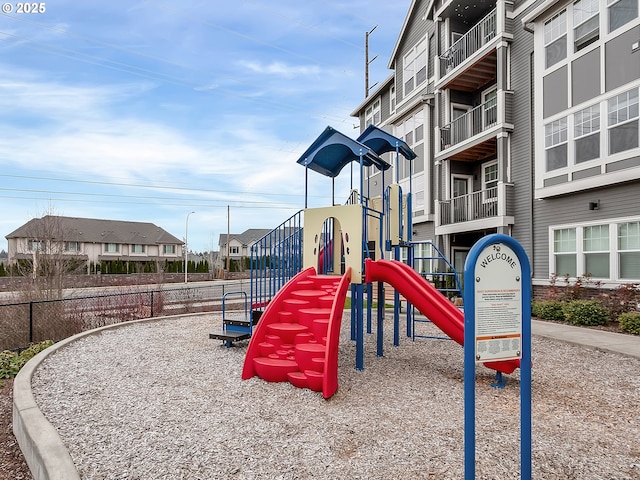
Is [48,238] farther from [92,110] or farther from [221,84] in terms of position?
[221,84]

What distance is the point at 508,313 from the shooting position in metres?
3.12

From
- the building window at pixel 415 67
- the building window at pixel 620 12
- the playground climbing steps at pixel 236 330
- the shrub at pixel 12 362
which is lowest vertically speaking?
the shrub at pixel 12 362

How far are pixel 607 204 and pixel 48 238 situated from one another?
52.4 ft

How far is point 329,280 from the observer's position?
7.10 metres

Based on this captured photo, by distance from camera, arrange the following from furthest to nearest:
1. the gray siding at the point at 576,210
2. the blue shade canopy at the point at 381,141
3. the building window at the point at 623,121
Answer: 1. the gray siding at the point at 576,210
2. the building window at the point at 623,121
3. the blue shade canopy at the point at 381,141

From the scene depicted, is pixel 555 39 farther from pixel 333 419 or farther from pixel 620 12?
pixel 333 419

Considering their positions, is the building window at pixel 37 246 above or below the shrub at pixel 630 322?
above

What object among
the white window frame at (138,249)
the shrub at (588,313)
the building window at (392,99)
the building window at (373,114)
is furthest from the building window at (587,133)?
the white window frame at (138,249)

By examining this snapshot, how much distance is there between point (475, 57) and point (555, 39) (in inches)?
141

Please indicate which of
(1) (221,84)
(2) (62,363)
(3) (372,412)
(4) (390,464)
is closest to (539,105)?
(3) (372,412)

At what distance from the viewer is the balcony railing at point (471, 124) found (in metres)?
16.7

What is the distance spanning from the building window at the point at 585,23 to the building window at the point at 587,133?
81.7 inches

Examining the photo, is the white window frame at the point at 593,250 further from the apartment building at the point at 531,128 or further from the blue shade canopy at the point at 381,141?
the blue shade canopy at the point at 381,141


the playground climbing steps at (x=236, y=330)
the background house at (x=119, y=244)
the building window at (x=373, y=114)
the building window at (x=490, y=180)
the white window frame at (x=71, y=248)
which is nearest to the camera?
the playground climbing steps at (x=236, y=330)
